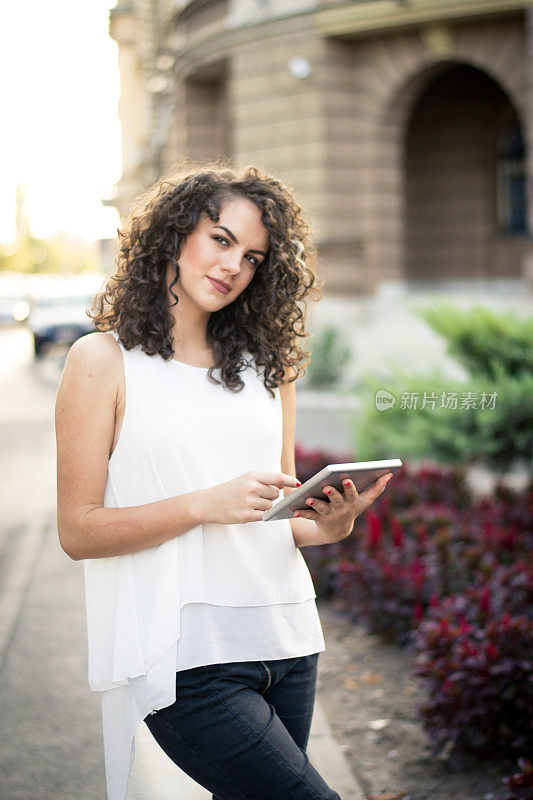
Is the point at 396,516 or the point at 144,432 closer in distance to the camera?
the point at 144,432

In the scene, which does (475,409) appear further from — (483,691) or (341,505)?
(341,505)

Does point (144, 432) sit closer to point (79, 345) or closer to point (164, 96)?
point (79, 345)

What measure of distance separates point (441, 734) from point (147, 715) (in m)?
1.81

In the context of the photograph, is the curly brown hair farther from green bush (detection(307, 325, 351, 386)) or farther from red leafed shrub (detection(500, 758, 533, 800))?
green bush (detection(307, 325, 351, 386))

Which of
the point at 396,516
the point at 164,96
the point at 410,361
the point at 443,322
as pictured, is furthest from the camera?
the point at 164,96

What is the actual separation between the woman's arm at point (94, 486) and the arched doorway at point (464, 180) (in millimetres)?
18065

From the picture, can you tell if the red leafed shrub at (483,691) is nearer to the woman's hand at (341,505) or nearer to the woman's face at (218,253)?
the woman's hand at (341,505)

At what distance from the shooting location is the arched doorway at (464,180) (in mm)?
19953

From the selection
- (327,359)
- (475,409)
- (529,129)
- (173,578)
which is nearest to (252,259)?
(173,578)

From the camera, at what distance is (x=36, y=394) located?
1742 cm

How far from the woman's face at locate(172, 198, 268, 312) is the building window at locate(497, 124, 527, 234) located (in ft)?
61.8

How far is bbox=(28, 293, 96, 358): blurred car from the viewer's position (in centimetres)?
2228

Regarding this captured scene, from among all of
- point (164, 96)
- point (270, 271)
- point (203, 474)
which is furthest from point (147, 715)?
point (164, 96)

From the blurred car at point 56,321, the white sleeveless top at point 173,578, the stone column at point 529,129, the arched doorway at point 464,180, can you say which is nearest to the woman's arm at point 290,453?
the white sleeveless top at point 173,578
